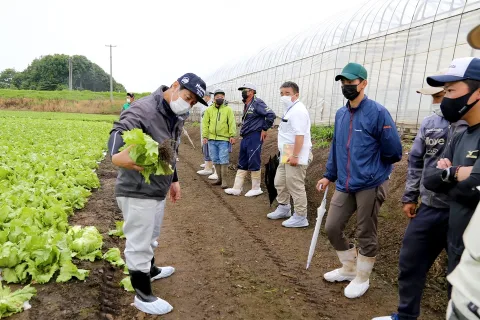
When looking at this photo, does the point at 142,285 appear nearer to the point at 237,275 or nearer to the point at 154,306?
the point at 154,306

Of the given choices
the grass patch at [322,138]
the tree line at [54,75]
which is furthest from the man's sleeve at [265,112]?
the tree line at [54,75]

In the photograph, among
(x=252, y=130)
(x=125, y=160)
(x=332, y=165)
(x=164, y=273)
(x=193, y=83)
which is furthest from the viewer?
(x=252, y=130)

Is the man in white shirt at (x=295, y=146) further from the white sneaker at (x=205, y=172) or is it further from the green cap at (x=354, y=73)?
the white sneaker at (x=205, y=172)

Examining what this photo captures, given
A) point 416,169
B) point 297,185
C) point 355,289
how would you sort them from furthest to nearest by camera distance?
point 297,185
point 355,289
point 416,169

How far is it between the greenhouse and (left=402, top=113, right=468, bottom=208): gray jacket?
5.52 meters

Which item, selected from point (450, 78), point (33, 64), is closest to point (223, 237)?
point (450, 78)

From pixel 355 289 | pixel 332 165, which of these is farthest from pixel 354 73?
pixel 355 289

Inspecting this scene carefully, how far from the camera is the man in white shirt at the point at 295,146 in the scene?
5.52m

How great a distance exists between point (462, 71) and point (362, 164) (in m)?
1.41

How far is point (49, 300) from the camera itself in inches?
121

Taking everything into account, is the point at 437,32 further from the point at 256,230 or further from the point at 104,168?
the point at 104,168

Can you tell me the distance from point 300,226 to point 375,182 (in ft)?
8.11

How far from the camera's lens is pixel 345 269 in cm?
396

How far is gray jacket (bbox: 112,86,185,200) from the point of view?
2.96 meters
